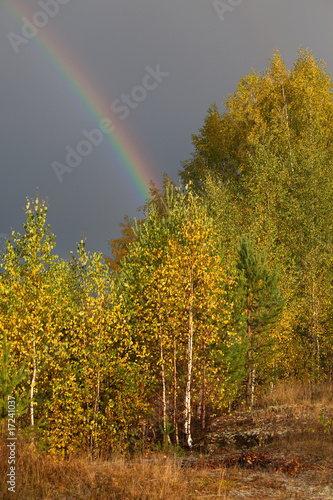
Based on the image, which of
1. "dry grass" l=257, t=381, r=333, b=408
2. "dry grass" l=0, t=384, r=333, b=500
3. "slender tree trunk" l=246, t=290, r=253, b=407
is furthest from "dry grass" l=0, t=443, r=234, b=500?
"slender tree trunk" l=246, t=290, r=253, b=407

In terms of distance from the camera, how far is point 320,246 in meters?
28.9

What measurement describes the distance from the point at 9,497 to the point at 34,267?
20.1 ft

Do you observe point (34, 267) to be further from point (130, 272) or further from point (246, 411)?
point (246, 411)

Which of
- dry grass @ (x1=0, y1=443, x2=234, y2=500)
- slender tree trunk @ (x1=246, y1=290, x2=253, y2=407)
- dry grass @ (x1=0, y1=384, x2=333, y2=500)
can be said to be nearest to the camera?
dry grass @ (x1=0, y1=443, x2=234, y2=500)

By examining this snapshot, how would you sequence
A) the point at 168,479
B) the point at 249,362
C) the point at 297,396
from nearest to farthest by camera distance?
the point at 168,479
the point at 297,396
the point at 249,362

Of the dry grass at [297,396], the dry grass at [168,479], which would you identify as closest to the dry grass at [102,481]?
the dry grass at [168,479]

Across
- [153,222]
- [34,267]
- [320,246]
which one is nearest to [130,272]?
[153,222]

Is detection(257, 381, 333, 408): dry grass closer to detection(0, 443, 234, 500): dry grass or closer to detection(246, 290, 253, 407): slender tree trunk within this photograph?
detection(246, 290, 253, 407): slender tree trunk

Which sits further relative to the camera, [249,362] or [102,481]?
[249,362]

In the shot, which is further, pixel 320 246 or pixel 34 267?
pixel 320 246

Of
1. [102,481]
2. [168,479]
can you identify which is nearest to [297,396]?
[168,479]

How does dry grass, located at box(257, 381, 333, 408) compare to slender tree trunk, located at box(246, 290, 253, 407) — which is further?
slender tree trunk, located at box(246, 290, 253, 407)

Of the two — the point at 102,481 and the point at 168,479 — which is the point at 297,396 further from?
the point at 102,481

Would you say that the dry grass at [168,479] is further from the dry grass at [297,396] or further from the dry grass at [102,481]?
the dry grass at [297,396]
